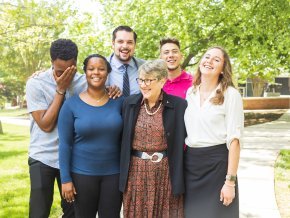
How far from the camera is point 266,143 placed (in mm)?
11555

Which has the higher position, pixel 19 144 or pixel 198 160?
pixel 198 160

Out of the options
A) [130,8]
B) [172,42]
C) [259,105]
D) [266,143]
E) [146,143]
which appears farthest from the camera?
[259,105]

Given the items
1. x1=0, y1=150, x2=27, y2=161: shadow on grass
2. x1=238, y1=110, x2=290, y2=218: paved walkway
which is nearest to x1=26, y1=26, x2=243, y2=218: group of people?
x1=238, y1=110, x2=290, y2=218: paved walkway

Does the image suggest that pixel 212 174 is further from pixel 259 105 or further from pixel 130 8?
pixel 259 105

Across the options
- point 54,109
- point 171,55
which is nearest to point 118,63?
point 171,55

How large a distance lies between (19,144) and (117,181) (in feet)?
33.3

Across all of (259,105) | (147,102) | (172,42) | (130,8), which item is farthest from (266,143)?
(259,105)

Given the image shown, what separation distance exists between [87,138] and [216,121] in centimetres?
112

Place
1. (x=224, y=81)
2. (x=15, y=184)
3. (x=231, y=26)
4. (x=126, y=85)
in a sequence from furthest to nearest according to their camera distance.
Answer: (x=231, y=26), (x=15, y=184), (x=126, y=85), (x=224, y=81)

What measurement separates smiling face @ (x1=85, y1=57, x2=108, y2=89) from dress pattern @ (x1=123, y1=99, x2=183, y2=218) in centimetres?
45

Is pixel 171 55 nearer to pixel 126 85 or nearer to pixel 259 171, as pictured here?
pixel 126 85

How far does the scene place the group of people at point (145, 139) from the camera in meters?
3.32

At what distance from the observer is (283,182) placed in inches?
282

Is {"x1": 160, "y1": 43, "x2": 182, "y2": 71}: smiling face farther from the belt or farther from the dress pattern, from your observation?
the belt
